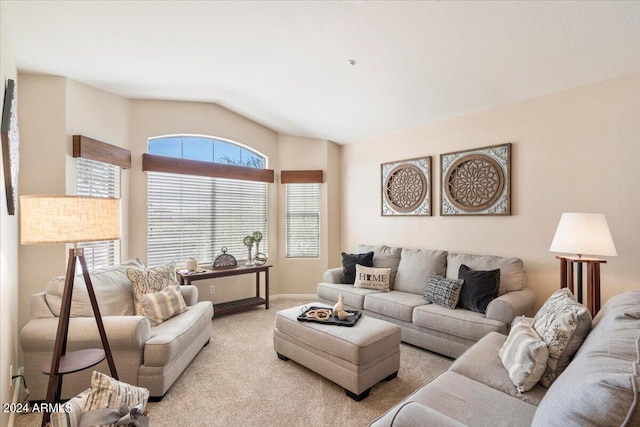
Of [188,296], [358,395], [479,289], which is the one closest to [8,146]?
[188,296]

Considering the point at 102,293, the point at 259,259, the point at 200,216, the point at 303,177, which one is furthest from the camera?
the point at 303,177

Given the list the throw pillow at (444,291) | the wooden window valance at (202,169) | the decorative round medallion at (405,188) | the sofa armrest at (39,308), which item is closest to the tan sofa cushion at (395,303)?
the throw pillow at (444,291)

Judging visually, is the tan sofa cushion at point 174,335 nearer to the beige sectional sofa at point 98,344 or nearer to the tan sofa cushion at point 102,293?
the beige sectional sofa at point 98,344

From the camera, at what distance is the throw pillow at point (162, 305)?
270cm

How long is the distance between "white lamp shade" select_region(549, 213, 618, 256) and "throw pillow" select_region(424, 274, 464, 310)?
94 cm

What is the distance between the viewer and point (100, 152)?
3.32 m

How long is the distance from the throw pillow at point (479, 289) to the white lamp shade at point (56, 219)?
3.13 m

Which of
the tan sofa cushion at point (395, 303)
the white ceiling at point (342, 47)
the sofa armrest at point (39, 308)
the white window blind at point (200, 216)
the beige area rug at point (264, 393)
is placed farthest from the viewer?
the white window blind at point (200, 216)

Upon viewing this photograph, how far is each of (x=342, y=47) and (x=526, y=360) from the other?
2728mm

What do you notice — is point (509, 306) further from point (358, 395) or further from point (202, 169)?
point (202, 169)

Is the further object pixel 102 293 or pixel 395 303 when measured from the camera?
pixel 395 303

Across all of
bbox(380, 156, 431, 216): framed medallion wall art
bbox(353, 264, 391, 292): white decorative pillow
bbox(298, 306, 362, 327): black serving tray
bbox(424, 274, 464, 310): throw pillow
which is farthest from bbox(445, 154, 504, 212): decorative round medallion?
bbox(298, 306, 362, 327): black serving tray

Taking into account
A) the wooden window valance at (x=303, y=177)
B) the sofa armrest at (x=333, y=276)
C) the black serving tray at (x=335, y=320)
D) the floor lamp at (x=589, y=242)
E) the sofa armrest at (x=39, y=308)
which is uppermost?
the wooden window valance at (x=303, y=177)

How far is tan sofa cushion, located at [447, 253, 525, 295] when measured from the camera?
10.2 ft
